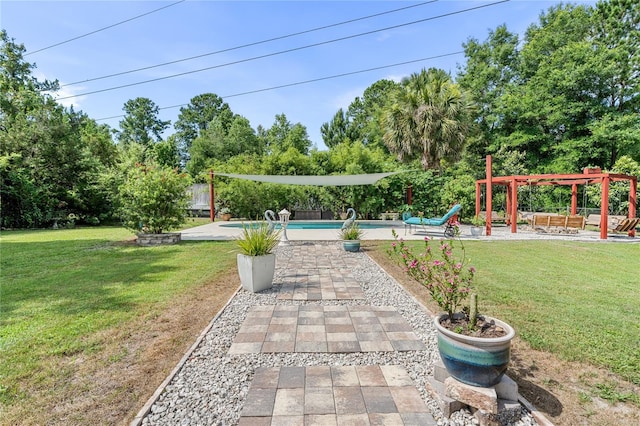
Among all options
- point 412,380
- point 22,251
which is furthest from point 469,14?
point 22,251

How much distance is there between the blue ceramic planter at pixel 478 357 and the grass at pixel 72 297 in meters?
2.59

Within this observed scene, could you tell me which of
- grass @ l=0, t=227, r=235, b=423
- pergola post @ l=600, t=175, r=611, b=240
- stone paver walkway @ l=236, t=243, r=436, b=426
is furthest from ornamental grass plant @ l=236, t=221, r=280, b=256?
pergola post @ l=600, t=175, r=611, b=240

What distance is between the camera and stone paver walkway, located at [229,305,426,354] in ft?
8.74

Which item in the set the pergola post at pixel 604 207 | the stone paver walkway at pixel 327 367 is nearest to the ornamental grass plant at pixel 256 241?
the stone paver walkway at pixel 327 367

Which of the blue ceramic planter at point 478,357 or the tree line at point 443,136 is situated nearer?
the blue ceramic planter at point 478,357

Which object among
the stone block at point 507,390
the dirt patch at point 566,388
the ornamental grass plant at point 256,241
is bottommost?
the dirt patch at point 566,388

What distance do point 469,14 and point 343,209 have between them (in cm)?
1088

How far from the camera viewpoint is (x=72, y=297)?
157 inches

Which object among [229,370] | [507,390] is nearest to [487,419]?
[507,390]

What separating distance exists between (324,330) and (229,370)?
1014mm

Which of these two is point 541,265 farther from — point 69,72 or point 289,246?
point 69,72

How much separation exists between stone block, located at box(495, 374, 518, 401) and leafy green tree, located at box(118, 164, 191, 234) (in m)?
8.56

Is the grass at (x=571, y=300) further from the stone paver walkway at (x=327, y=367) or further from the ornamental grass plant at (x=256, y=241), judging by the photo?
the ornamental grass plant at (x=256, y=241)

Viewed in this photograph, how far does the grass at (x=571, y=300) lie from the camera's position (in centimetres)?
261
